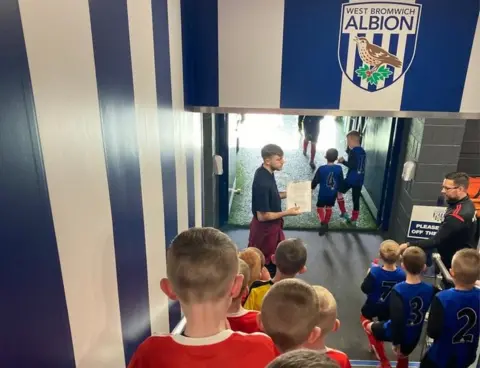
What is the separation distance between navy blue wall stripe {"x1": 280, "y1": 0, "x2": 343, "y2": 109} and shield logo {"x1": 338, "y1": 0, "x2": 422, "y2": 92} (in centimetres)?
5

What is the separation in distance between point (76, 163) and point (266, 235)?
233 cm

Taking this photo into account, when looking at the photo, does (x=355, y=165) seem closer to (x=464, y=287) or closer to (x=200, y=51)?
(x=464, y=287)

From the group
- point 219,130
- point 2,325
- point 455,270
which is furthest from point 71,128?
point 219,130

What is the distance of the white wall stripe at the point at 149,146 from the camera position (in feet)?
5.03

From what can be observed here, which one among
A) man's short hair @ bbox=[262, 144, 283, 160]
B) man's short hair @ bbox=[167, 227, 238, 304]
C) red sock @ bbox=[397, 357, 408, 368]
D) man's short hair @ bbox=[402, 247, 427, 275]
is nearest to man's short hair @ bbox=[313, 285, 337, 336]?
man's short hair @ bbox=[167, 227, 238, 304]

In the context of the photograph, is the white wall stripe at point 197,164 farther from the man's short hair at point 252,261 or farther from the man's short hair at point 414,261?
the man's short hair at point 414,261

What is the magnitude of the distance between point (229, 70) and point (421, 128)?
8.51 ft

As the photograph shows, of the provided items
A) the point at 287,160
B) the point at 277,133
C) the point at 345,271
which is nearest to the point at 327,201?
the point at 345,271

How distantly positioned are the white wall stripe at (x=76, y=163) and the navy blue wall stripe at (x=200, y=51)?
1.04 meters

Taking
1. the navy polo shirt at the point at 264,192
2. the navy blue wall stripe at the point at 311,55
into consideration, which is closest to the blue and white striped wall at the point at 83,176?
the navy blue wall stripe at the point at 311,55

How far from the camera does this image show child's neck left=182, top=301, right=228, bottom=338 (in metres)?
1.09


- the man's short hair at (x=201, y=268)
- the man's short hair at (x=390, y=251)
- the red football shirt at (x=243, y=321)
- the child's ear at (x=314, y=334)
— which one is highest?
the man's short hair at (x=201, y=268)

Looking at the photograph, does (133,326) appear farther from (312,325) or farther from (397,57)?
(397,57)

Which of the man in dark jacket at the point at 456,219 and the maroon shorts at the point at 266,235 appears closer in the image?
the man in dark jacket at the point at 456,219
